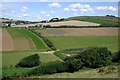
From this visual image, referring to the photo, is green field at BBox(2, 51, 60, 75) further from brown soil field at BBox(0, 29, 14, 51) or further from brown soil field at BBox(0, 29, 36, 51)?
brown soil field at BBox(0, 29, 36, 51)

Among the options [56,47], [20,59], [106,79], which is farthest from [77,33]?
[106,79]

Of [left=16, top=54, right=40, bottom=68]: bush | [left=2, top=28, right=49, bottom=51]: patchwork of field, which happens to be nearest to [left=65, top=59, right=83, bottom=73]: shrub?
[left=16, top=54, right=40, bottom=68]: bush

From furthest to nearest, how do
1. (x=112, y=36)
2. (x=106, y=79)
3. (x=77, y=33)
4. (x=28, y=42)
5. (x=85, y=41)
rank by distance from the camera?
1. (x=77, y=33)
2. (x=112, y=36)
3. (x=85, y=41)
4. (x=28, y=42)
5. (x=106, y=79)

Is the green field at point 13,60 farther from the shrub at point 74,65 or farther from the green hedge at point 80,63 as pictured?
the shrub at point 74,65

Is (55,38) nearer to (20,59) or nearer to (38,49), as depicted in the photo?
(38,49)

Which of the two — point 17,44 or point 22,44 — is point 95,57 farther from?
point 17,44
